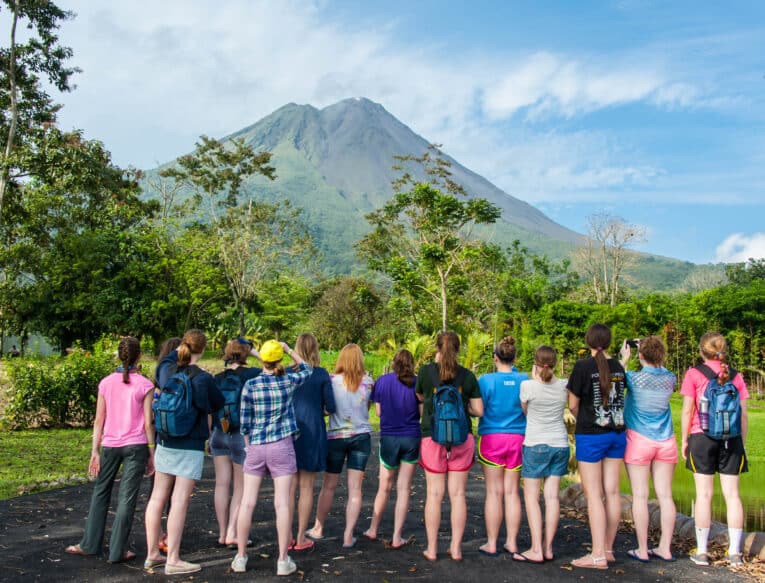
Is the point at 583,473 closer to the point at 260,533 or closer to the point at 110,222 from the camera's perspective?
the point at 260,533

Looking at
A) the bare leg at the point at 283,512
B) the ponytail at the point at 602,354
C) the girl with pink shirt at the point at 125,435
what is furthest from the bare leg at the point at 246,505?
the ponytail at the point at 602,354

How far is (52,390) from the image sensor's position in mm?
12078

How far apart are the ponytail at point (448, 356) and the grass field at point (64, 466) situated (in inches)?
164

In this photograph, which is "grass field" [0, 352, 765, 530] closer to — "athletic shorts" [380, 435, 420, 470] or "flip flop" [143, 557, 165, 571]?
"flip flop" [143, 557, 165, 571]

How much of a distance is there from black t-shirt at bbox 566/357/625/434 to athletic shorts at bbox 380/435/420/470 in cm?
113

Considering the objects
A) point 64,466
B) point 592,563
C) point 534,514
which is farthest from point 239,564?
point 64,466

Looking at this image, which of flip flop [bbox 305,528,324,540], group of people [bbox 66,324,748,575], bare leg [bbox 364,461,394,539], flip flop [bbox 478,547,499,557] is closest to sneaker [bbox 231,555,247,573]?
group of people [bbox 66,324,748,575]

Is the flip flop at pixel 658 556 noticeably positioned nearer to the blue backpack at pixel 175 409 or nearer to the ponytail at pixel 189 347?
the blue backpack at pixel 175 409

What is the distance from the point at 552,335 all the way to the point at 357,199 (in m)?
116

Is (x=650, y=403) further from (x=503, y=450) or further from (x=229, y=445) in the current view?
(x=229, y=445)

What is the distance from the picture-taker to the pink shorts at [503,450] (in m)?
4.58

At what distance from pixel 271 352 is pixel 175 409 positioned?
0.69 metres

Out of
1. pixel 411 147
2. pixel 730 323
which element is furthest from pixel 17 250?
pixel 411 147

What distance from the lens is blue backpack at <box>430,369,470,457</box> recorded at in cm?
438
